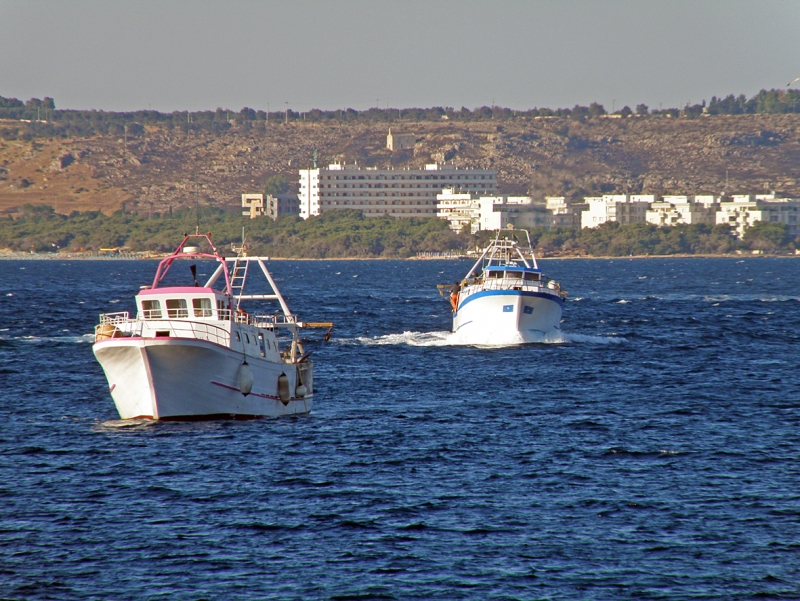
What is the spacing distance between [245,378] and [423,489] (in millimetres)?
11586

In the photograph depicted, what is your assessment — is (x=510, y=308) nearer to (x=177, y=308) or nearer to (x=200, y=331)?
Answer: (x=177, y=308)

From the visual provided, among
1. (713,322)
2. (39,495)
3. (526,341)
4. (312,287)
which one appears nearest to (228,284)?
(39,495)

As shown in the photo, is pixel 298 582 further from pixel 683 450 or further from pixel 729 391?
pixel 729 391

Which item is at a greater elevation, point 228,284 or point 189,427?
point 228,284

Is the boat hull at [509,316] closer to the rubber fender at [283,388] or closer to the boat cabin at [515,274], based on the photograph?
the boat cabin at [515,274]

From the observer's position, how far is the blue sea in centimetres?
2855

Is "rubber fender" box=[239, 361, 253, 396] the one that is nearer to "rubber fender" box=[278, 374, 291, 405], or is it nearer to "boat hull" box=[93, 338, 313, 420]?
"boat hull" box=[93, 338, 313, 420]

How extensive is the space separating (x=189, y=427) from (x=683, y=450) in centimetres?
1912

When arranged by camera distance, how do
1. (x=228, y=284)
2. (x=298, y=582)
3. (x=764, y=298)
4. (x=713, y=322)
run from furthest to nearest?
(x=764, y=298), (x=713, y=322), (x=228, y=284), (x=298, y=582)

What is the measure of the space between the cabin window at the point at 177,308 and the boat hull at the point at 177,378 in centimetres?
325

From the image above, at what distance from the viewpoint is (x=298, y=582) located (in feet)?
92.2

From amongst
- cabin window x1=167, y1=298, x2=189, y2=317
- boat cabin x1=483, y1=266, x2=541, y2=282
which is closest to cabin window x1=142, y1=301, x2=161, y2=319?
cabin window x1=167, y1=298, x2=189, y2=317

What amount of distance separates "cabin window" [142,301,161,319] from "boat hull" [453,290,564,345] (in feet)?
124

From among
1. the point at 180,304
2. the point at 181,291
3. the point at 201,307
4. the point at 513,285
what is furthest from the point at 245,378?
the point at 513,285
